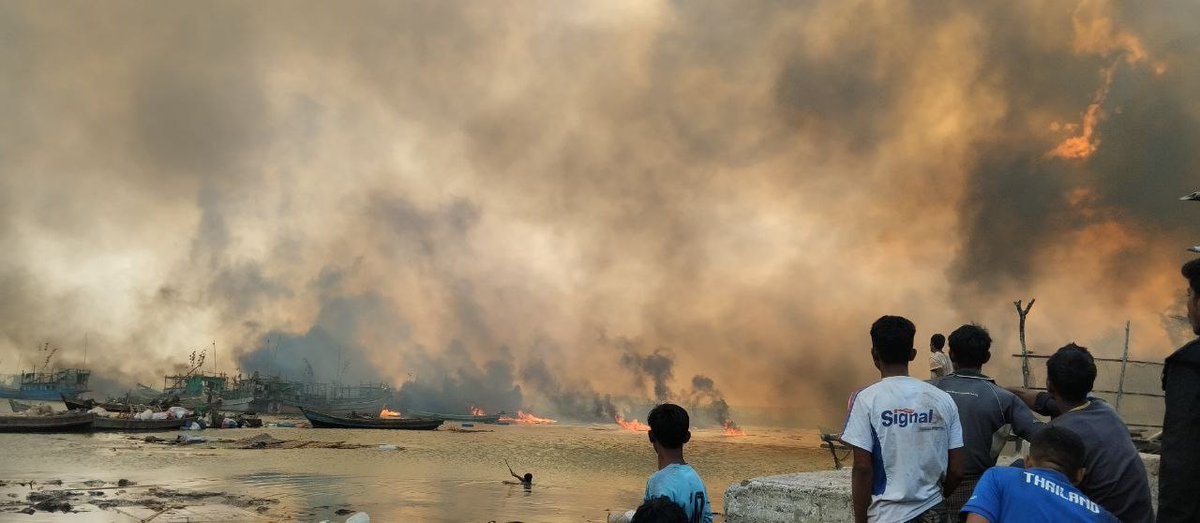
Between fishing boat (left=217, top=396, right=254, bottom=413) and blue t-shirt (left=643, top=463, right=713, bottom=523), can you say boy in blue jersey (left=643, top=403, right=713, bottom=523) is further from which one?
fishing boat (left=217, top=396, right=254, bottom=413)

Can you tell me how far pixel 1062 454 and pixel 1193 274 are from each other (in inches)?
54.5

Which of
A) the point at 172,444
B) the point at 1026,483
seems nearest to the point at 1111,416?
the point at 1026,483

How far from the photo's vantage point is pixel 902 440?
369 centimetres

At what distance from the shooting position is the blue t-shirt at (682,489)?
3775mm

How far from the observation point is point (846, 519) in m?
6.31

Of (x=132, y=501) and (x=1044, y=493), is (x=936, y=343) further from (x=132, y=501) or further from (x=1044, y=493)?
(x=132, y=501)

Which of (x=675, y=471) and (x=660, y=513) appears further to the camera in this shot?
(x=675, y=471)

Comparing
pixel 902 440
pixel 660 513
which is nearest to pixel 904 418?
pixel 902 440

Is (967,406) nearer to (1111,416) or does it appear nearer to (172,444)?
(1111,416)

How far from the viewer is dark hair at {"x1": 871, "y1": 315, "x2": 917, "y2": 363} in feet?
12.7

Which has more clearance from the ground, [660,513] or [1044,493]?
[1044,493]

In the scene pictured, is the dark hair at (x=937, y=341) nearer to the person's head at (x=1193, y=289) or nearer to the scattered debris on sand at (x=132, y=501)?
the person's head at (x=1193, y=289)

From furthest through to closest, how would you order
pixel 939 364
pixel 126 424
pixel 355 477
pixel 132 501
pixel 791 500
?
pixel 126 424, pixel 355 477, pixel 132 501, pixel 791 500, pixel 939 364

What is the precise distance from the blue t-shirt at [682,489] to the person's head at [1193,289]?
2.51 meters
